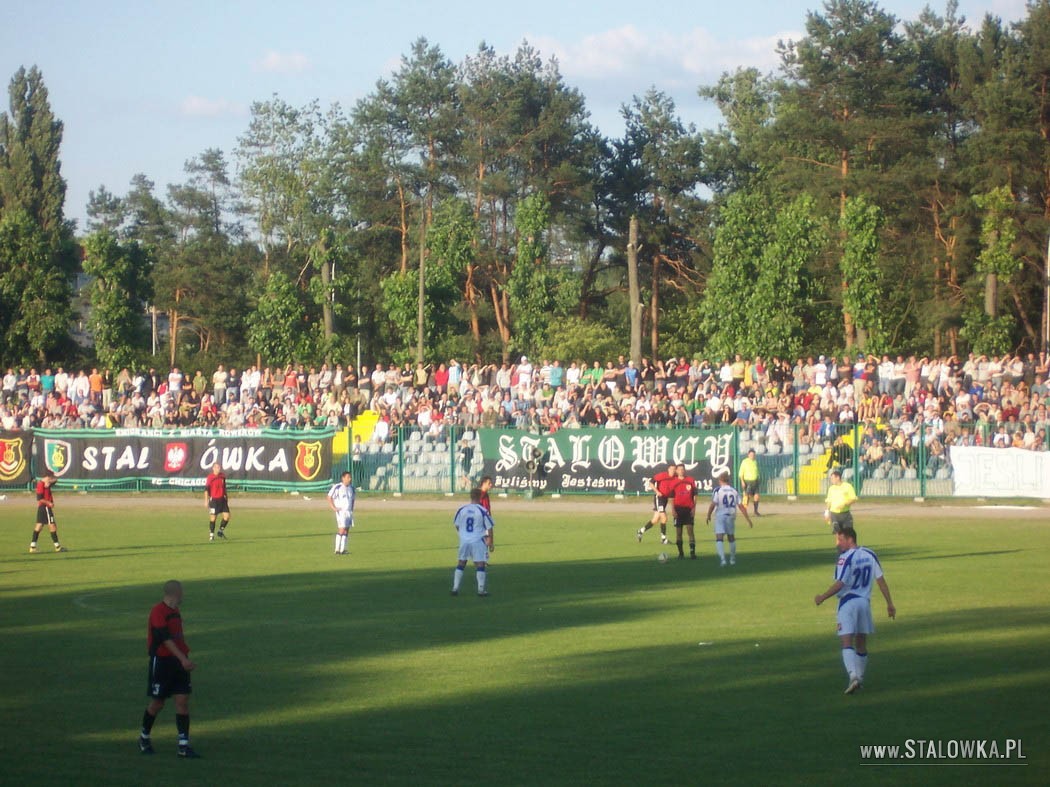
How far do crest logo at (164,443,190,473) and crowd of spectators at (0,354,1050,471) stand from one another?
2.63 meters

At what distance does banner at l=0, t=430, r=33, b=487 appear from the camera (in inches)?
1887

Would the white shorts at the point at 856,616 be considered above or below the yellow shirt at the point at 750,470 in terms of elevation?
below

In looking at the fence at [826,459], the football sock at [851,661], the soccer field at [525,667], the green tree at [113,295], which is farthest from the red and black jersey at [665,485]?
the green tree at [113,295]

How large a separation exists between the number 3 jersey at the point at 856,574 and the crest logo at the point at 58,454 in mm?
40044

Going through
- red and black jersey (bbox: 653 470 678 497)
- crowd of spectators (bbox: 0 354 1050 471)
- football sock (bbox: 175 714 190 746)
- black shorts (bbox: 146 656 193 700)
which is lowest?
football sock (bbox: 175 714 190 746)

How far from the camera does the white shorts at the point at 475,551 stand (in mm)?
20656

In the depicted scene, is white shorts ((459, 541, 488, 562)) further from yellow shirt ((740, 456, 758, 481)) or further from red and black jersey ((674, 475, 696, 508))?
yellow shirt ((740, 456, 758, 481))

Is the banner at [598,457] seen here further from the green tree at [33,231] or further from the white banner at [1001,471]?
the green tree at [33,231]

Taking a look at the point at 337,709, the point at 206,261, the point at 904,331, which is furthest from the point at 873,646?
the point at 206,261

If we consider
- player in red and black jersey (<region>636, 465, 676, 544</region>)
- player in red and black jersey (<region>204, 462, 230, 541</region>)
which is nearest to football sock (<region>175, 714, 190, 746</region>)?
player in red and black jersey (<region>636, 465, 676, 544</region>)

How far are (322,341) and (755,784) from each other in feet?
211


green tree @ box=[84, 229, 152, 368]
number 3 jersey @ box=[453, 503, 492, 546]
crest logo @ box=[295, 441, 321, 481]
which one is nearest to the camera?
number 3 jersey @ box=[453, 503, 492, 546]

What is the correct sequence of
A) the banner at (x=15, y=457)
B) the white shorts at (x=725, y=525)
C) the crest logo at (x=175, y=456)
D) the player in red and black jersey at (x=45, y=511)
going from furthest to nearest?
the banner at (x=15, y=457)
the crest logo at (x=175, y=456)
the player in red and black jersey at (x=45, y=511)
the white shorts at (x=725, y=525)

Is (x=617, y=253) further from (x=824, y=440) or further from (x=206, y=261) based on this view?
(x=824, y=440)
